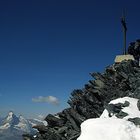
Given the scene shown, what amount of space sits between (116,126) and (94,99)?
8893mm

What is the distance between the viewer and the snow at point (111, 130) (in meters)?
17.1

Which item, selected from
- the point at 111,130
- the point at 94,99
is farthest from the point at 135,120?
the point at 94,99

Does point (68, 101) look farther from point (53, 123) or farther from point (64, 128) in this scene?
point (64, 128)

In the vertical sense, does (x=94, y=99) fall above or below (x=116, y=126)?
above

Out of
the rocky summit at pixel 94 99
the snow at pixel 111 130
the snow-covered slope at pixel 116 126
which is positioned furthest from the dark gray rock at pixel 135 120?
the rocky summit at pixel 94 99

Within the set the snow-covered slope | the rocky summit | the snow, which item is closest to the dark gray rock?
the snow-covered slope

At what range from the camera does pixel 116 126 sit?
17750 millimetres

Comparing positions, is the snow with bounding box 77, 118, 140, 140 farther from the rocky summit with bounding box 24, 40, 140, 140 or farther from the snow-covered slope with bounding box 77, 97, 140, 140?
the rocky summit with bounding box 24, 40, 140, 140

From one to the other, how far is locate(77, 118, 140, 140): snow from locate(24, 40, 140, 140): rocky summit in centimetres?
201

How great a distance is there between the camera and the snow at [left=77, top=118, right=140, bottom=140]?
56.1 ft

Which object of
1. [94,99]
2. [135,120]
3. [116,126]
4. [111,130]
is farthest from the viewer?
[94,99]

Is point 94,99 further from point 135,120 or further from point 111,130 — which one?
point 111,130

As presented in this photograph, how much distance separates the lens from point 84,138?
18.1 m

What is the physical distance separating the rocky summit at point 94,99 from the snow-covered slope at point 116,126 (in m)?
0.24
